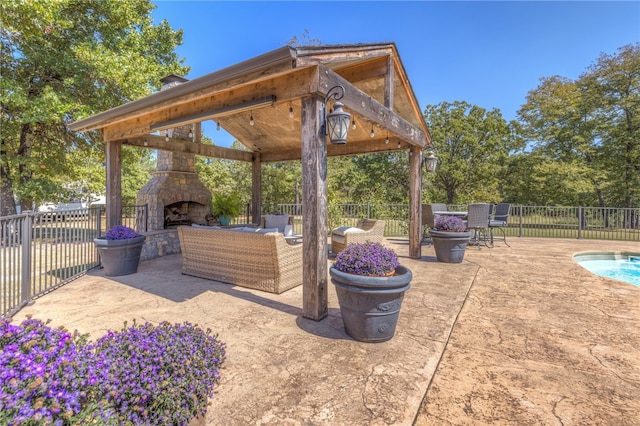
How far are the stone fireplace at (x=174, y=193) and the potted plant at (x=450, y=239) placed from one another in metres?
5.25

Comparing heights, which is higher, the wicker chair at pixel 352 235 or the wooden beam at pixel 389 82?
the wooden beam at pixel 389 82

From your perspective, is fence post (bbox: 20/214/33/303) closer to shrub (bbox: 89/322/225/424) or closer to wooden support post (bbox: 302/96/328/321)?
shrub (bbox: 89/322/225/424)

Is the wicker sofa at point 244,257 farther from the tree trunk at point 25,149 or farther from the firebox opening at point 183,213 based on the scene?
the tree trunk at point 25,149

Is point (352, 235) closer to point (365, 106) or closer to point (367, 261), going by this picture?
point (365, 106)

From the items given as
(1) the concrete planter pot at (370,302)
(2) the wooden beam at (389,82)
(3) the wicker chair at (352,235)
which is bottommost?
(1) the concrete planter pot at (370,302)

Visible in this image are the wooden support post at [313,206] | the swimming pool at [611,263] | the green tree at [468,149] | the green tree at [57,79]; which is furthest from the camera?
the green tree at [468,149]

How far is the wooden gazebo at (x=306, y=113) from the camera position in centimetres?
272

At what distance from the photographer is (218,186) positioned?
16.2m

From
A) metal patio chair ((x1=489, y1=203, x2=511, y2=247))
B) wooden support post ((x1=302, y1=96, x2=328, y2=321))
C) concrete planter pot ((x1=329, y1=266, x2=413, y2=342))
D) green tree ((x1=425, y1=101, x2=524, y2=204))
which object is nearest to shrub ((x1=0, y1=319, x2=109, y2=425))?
concrete planter pot ((x1=329, y1=266, x2=413, y2=342))

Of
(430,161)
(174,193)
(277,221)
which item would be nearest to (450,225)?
(430,161)

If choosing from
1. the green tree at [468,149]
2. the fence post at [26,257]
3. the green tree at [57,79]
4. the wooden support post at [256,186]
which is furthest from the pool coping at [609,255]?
the green tree at [57,79]

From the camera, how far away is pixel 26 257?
318 centimetres

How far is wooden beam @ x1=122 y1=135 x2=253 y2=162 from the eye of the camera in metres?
5.36

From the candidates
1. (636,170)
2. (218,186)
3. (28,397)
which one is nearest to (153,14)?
(218,186)
